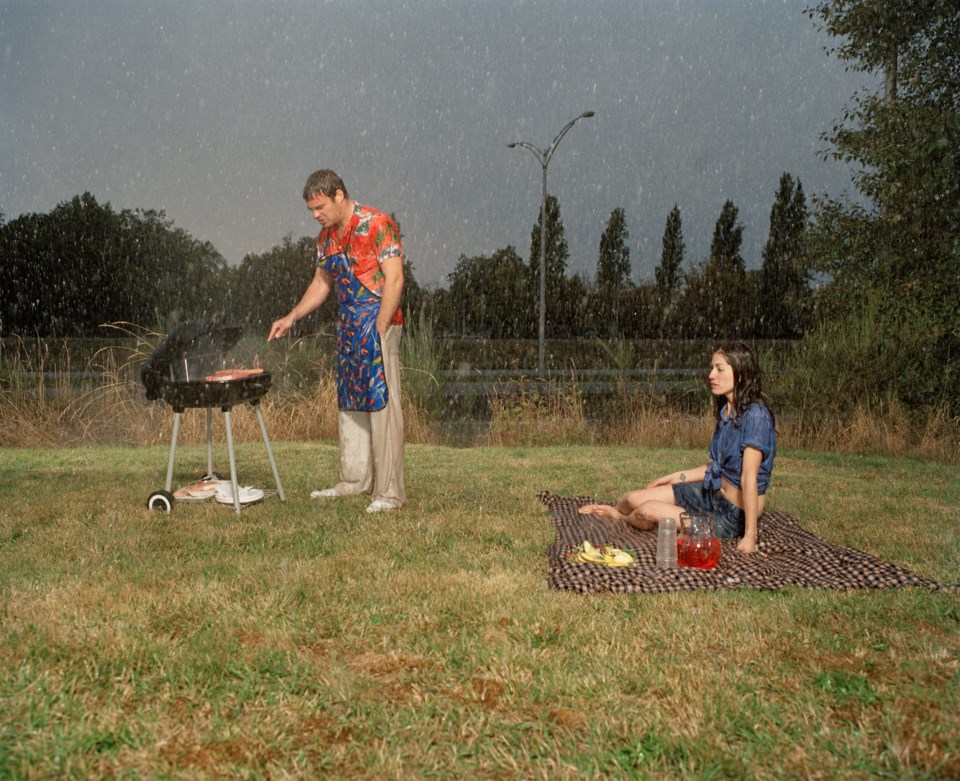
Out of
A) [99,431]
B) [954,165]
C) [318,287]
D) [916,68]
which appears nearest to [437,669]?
[318,287]

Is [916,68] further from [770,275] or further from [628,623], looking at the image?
[770,275]

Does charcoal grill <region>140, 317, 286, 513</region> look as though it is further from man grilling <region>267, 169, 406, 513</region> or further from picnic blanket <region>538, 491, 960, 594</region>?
picnic blanket <region>538, 491, 960, 594</region>

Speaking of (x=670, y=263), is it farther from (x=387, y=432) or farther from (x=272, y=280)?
(x=387, y=432)

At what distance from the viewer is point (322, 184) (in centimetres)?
546

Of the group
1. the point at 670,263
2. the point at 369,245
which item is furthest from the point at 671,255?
the point at 369,245

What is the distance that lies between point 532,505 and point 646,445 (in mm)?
4739

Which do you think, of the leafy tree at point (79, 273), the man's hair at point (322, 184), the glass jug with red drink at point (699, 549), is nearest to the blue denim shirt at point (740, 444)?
the glass jug with red drink at point (699, 549)

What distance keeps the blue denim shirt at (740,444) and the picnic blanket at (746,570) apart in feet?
1.25

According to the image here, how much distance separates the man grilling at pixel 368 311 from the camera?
18.1 feet

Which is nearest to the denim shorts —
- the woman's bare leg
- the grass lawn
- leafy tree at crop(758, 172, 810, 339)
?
the woman's bare leg

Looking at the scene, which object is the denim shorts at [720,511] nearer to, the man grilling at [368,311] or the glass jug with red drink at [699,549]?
the glass jug with red drink at [699,549]

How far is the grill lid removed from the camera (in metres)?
5.27

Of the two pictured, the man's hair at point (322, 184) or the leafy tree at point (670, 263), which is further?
the leafy tree at point (670, 263)

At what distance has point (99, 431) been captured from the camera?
10.5 metres
